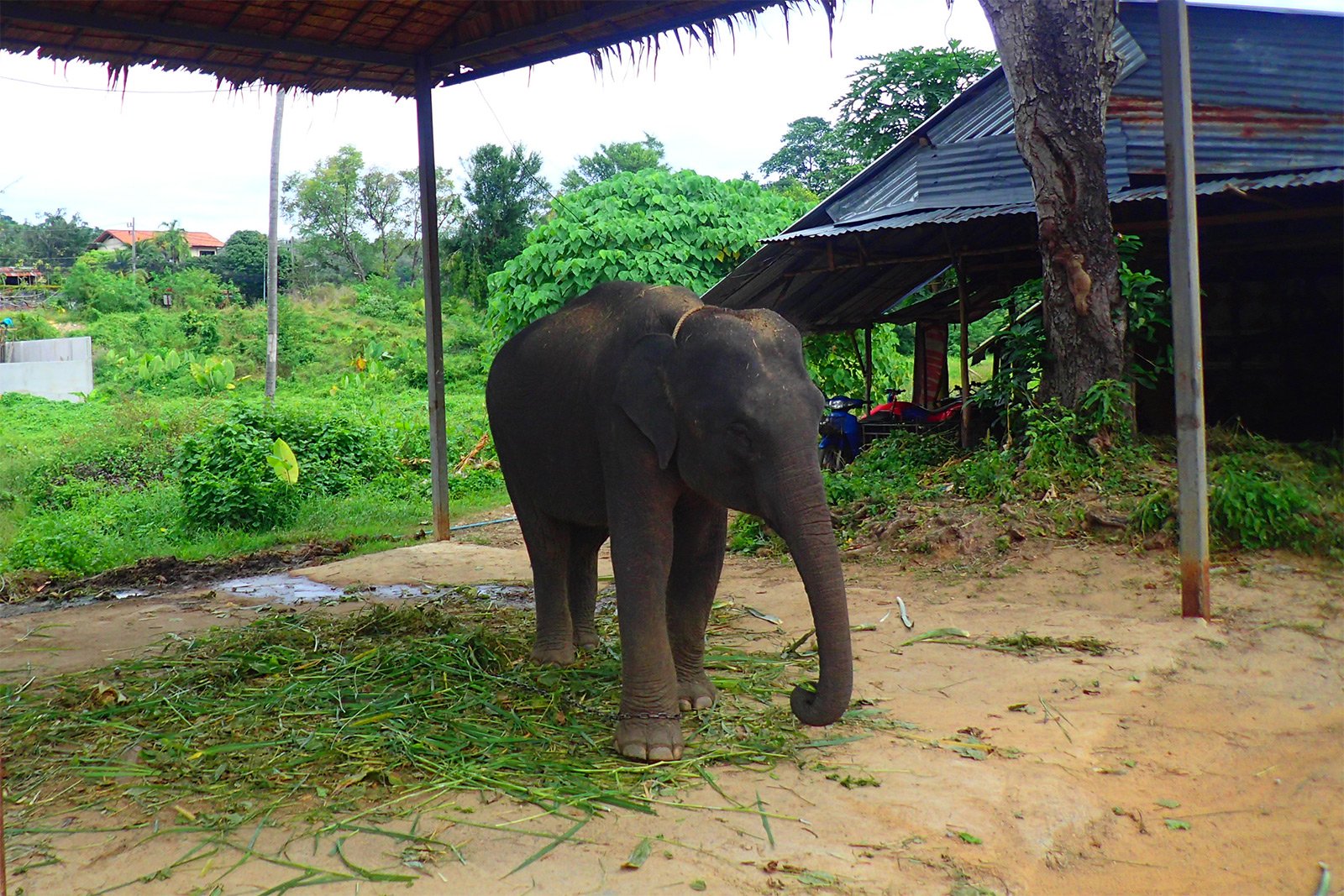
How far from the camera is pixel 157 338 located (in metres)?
30.9

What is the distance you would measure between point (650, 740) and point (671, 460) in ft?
3.77

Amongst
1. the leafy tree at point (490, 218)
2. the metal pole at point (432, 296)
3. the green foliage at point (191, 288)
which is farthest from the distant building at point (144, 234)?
the metal pole at point (432, 296)

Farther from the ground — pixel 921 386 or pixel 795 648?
pixel 921 386

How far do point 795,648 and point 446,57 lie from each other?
6.58 m

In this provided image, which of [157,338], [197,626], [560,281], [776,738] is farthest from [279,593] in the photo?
[157,338]

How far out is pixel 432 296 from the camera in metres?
10.6

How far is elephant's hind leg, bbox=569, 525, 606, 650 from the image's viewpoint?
245 inches

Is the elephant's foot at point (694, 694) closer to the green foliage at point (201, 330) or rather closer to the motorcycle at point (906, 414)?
the motorcycle at point (906, 414)

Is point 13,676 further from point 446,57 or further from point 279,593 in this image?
point 446,57

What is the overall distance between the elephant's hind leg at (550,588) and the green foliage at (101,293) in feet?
104

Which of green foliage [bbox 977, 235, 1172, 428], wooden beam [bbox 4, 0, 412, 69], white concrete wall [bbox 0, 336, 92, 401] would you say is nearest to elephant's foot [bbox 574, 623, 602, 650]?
green foliage [bbox 977, 235, 1172, 428]

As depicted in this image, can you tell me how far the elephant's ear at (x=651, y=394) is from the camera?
4430mm

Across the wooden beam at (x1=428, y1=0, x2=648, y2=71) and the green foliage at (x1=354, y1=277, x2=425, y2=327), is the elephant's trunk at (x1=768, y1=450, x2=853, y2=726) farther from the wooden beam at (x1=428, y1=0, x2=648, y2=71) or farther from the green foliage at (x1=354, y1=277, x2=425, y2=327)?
the green foliage at (x1=354, y1=277, x2=425, y2=327)

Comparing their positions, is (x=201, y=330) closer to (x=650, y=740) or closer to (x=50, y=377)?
(x=50, y=377)
